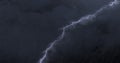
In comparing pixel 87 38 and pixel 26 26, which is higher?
pixel 26 26

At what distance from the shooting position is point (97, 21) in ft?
157

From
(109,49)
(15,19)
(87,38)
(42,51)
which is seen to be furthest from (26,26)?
(109,49)

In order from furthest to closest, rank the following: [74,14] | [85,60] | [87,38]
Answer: [74,14] < [87,38] < [85,60]

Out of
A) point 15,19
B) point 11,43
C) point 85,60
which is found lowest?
point 85,60

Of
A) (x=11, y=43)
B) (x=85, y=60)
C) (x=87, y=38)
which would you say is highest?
(x=11, y=43)

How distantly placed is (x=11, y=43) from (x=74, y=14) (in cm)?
1180

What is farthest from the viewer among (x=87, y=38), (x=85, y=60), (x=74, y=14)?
(x=74, y=14)

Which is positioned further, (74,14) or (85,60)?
(74,14)

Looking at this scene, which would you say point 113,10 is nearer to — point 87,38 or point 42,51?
point 87,38

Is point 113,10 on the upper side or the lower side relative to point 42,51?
upper

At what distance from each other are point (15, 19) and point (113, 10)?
1657 cm

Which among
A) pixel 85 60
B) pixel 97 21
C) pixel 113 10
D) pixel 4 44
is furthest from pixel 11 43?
pixel 113 10

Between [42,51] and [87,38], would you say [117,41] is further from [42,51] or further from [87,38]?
[42,51]

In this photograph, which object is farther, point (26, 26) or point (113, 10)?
point (113, 10)
